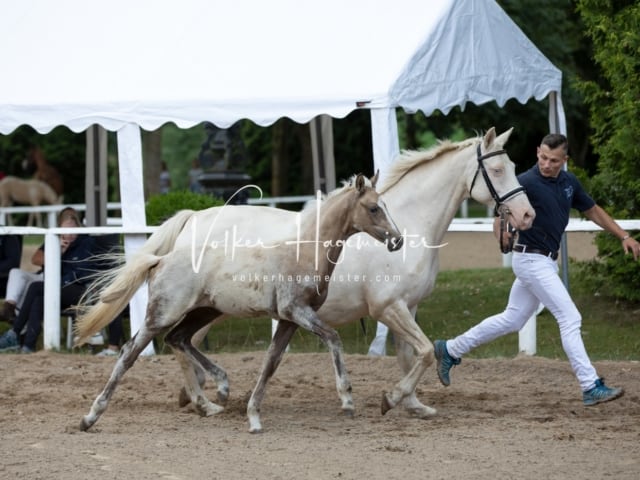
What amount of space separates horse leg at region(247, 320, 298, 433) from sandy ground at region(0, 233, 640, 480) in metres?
0.11

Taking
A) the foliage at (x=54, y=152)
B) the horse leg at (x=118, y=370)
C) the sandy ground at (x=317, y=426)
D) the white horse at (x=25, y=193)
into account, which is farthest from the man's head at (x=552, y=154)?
the foliage at (x=54, y=152)

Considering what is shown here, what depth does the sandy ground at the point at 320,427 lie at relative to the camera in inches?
208

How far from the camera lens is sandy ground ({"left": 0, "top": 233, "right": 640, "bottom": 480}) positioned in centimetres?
529

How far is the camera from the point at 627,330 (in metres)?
10.9

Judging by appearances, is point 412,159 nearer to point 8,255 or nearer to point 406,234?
point 406,234

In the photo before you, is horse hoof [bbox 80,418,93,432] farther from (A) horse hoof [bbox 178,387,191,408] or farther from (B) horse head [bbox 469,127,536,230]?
(B) horse head [bbox 469,127,536,230]

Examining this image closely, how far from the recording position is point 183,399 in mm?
7137

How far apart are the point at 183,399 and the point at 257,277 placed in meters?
1.28

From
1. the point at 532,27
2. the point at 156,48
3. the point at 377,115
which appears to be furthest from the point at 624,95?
the point at 532,27

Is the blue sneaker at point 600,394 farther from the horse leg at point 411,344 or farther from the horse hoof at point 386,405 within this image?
the horse hoof at point 386,405

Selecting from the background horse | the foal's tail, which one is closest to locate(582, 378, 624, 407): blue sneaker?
the foal's tail

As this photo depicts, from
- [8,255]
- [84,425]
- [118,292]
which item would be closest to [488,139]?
[118,292]

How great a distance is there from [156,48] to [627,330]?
5666 mm

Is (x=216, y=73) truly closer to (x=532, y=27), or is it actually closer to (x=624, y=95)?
(x=624, y=95)
